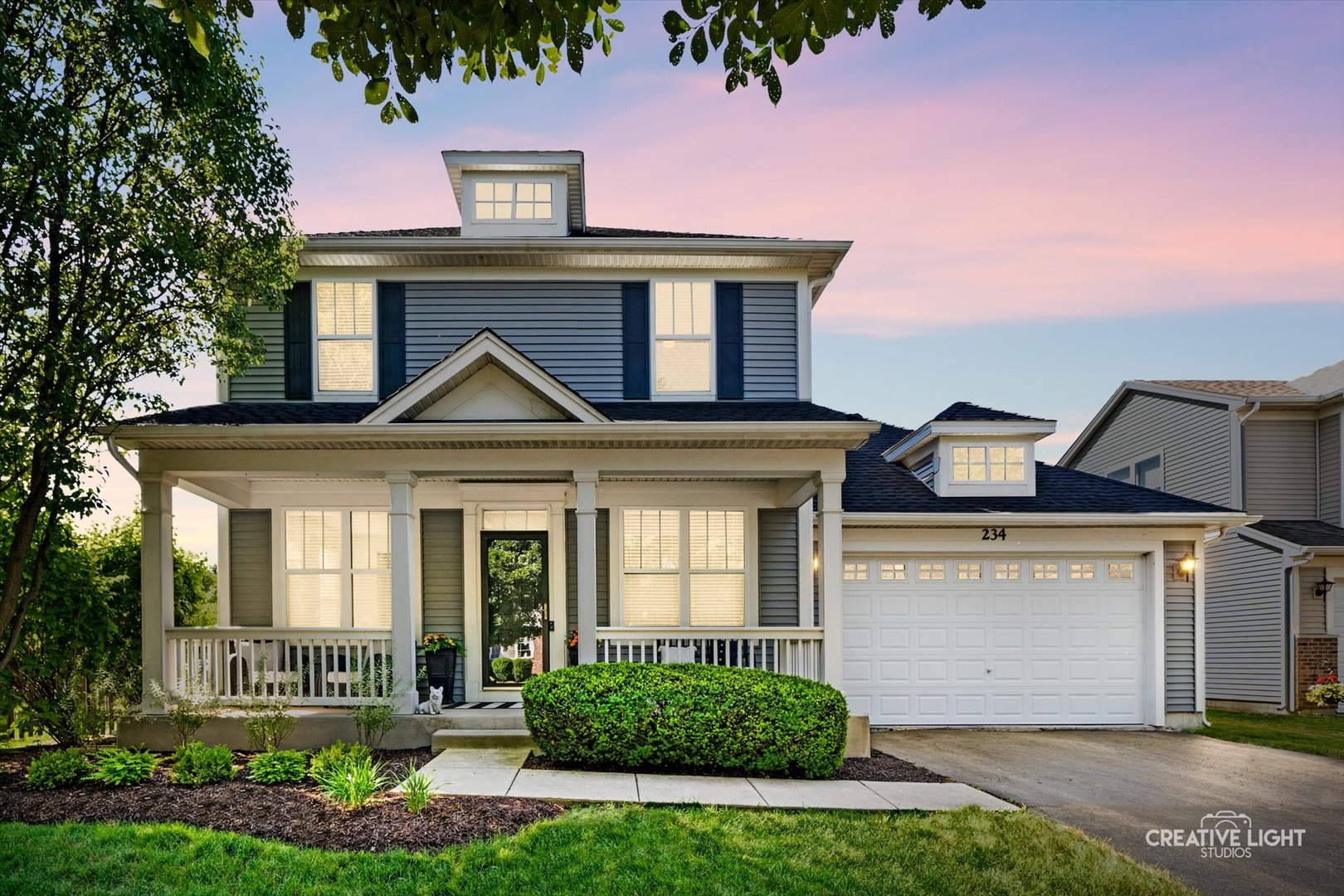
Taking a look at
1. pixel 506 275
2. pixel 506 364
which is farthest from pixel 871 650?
pixel 506 275

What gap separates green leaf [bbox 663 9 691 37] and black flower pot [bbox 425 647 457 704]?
26.5 feet

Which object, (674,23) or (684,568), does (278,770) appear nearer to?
(684,568)

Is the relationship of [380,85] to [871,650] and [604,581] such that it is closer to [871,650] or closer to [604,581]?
[604,581]

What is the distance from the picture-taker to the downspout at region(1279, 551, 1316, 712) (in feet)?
49.3

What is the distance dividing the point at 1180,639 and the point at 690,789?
8816 mm

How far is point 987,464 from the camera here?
511 inches

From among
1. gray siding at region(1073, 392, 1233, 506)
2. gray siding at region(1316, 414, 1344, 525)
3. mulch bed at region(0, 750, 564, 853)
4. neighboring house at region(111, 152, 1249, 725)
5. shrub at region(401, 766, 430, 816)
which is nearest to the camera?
mulch bed at region(0, 750, 564, 853)

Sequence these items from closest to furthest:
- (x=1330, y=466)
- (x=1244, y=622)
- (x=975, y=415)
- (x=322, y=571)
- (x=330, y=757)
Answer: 1. (x=330, y=757)
2. (x=322, y=571)
3. (x=975, y=415)
4. (x=1244, y=622)
5. (x=1330, y=466)

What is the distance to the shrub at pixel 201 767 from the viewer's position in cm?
733

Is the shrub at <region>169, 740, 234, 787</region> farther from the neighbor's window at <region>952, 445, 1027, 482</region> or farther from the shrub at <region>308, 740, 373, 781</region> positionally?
the neighbor's window at <region>952, 445, 1027, 482</region>

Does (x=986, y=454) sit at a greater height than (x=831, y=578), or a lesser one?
greater

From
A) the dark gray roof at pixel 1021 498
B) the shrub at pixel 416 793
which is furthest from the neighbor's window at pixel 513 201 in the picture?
the shrub at pixel 416 793

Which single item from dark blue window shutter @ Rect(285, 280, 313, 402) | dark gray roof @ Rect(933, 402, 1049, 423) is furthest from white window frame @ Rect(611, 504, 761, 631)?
dark blue window shutter @ Rect(285, 280, 313, 402)

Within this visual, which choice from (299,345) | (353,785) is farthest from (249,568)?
(353,785)
